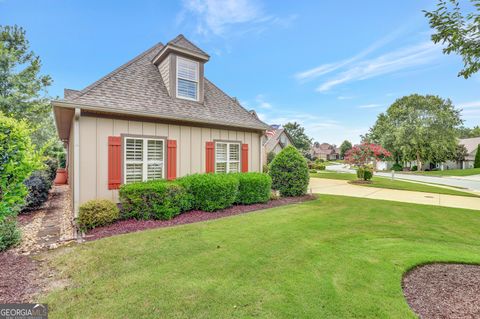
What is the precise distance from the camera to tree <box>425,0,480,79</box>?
9.50 ft

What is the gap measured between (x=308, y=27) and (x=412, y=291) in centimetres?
1267

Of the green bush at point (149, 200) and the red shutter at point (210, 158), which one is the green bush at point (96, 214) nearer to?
the green bush at point (149, 200)

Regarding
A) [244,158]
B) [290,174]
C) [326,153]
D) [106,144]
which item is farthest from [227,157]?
[326,153]

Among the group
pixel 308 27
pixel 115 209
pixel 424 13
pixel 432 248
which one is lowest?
pixel 432 248

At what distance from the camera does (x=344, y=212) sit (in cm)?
773

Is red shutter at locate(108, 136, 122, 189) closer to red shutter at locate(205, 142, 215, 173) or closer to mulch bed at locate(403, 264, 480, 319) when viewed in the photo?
red shutter at locate(205, 142, 215, 173)

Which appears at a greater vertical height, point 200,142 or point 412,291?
point 200,142

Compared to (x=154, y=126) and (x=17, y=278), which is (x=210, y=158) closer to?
(x=154, y=126)

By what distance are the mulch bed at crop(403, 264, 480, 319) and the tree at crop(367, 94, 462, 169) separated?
38791mm

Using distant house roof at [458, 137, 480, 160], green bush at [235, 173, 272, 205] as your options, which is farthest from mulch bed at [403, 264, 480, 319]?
distant house roof at [458, 137, 480, 160]

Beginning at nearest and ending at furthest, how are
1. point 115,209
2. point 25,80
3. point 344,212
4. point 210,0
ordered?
point 115,209 → point 344,212 → point 210,0 → point 25,80

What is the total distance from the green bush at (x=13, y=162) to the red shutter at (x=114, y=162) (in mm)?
3008

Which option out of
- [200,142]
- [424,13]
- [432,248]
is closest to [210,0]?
[200,142]

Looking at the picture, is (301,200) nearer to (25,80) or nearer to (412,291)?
(412,291)
